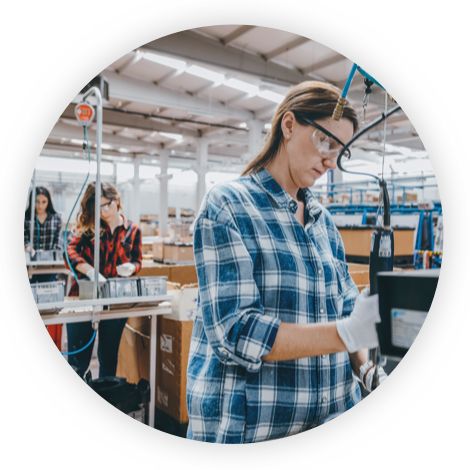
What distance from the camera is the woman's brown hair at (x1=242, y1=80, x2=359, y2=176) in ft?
3.09

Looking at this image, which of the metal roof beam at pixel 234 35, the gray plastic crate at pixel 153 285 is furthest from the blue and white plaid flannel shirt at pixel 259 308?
the gray plastic crate at pixel 153 285

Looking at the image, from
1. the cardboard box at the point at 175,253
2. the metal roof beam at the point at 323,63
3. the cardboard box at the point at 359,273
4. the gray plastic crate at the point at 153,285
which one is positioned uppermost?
the metal roof beam at the point at 323,63

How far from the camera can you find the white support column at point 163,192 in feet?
3.98

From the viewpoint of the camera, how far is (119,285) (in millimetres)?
1330

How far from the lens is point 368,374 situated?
1.04 metres

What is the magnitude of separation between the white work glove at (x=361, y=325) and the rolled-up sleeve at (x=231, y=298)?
164 millimetres

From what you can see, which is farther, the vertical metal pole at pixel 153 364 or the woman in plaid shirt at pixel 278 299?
the vertical metal pole at pixel 153 364

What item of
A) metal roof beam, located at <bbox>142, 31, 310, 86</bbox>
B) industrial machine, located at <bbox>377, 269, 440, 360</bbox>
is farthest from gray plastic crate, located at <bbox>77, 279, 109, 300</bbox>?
industrial machine, located at <bbox>377, 269, 440, 360</bbox>

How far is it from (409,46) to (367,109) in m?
0.33

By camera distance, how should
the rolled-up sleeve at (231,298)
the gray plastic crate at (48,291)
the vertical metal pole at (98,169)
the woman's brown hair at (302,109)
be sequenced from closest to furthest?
the rolled-up sleeve at (231,298) → the woman's brown hair at (302,109) → the vertical metal pole at (98,169) → the gray plastic crate at (48,291)

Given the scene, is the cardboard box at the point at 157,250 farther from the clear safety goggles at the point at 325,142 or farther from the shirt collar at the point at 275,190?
the clear safety goggles at the point at 325,142

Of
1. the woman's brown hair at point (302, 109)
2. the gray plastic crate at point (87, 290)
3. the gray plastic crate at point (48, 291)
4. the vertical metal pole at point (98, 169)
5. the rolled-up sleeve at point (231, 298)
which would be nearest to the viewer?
the rolled-up sleeve at point (231, 298)
